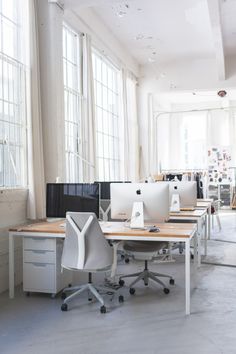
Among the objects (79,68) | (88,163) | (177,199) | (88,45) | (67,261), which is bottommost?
(67,261)

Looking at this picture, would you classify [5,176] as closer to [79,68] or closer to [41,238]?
[41,238]

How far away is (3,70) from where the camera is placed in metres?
4.45

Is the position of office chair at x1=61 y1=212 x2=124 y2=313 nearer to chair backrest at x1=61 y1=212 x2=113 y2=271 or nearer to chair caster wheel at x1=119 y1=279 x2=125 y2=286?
chair backrest at x1=61 y1=212 x2=113 y2=271

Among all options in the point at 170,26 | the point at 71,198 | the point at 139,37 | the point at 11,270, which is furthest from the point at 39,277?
the point at 139,37

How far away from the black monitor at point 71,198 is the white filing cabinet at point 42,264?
406 millimetres

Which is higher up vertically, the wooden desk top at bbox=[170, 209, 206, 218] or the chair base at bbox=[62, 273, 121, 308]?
the wooden desk top at bbox=[170, 209, 206, 218]

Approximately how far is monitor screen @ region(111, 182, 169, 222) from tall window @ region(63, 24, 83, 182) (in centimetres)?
218

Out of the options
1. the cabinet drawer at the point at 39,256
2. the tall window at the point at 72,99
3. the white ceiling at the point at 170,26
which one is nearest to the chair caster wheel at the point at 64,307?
the cabinet drawer at the point at 39,256

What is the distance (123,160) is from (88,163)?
7.37 feet

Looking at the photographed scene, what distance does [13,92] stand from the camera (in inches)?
183

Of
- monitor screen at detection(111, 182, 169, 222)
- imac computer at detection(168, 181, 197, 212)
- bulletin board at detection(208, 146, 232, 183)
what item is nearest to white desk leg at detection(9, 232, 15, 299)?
monitor screen at detection(111, 182, 169, 222)

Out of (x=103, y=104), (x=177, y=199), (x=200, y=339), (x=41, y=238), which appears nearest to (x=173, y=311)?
(x=200, y=339)

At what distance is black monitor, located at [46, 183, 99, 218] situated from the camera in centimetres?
412

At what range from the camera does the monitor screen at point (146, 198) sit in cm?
390
